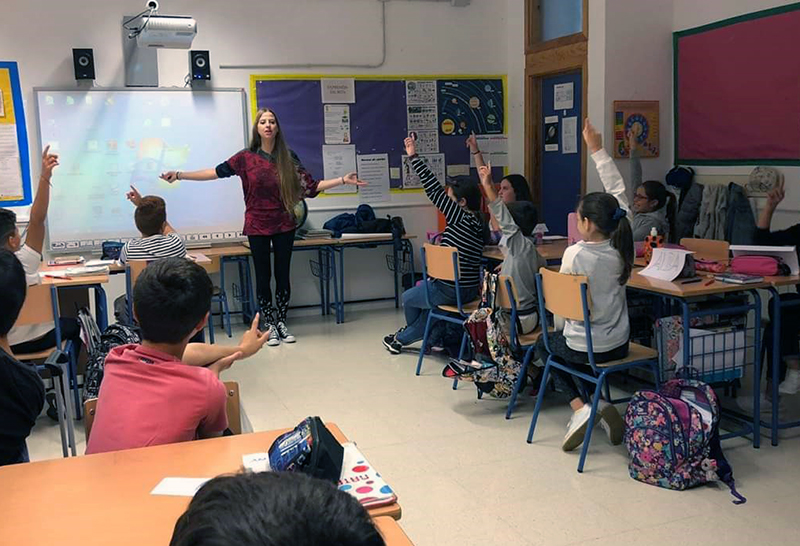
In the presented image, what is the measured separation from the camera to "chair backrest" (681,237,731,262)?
4520 mm

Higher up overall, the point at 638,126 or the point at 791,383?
the point at 638,126

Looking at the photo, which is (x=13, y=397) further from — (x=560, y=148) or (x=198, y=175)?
(x=560, y=148)

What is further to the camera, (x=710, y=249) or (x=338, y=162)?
(x=338, y=162)

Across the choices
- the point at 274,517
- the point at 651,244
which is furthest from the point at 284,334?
the point at 274,517

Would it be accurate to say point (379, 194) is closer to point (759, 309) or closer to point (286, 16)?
point (286, 16)

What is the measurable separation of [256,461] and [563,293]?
2.08m

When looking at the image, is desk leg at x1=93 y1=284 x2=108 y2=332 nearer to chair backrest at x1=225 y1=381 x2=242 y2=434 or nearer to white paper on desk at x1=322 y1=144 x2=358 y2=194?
chair backrest at x1=225 y1=381 x2=242 y2=434

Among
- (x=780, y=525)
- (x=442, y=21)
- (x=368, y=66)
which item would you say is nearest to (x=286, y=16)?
(x=368, y=66)

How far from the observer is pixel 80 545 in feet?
4.68

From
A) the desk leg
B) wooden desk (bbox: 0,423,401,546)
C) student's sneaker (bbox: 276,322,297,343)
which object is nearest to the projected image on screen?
student's sneaker (bbox: 276,322,297,343)

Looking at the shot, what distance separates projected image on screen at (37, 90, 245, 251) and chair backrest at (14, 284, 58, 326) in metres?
2.49

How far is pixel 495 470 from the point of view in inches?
135

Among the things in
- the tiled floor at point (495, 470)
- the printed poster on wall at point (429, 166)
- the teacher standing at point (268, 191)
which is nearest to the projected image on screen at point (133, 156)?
the teacher standing at point (268, 191)

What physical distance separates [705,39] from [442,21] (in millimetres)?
2400
